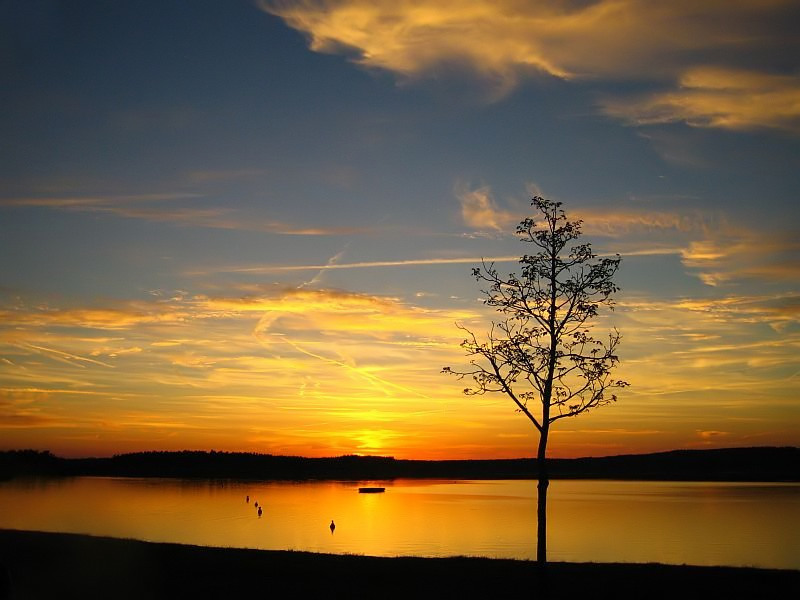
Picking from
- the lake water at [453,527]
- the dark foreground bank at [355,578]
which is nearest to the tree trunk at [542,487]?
the dark foreground bank at [355,578]

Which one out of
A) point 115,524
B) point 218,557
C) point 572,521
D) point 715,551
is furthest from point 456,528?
point 218,557

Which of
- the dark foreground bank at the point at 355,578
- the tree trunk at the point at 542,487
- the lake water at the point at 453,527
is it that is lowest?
the lake water at the point at 453,527

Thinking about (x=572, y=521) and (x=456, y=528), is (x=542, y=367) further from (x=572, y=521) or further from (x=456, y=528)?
(x=572, y=521)

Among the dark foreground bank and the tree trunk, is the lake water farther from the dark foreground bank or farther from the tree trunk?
the tree trunk

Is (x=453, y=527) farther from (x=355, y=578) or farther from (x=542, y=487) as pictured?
(x=542, y=487)

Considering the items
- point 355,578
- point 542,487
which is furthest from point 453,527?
point 542,487

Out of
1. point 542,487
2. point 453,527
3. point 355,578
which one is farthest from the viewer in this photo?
point 453,527

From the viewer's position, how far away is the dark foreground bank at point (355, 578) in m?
20.6

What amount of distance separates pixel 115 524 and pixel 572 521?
141 feet

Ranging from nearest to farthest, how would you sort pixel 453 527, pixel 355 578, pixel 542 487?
pixel 542 487 → pixel 355 578 → pixel 453 527

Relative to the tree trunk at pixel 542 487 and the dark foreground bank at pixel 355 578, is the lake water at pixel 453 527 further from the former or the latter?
the tree trunk at pixel 542 487

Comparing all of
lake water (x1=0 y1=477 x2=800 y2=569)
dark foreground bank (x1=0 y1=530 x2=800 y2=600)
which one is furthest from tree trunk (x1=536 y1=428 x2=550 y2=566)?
lake water (x1=0 y1=477 x2=800 y2=569)

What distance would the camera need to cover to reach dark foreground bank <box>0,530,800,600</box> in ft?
67.5

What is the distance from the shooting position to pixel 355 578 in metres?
23.0
